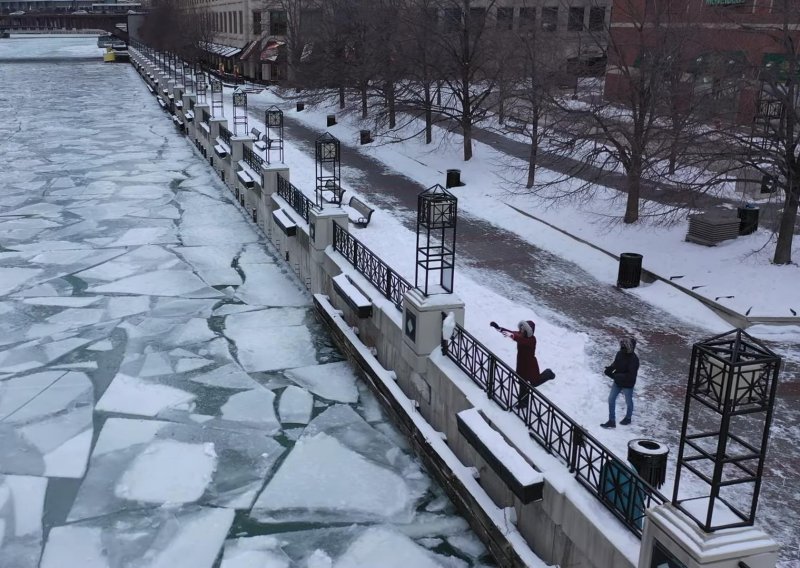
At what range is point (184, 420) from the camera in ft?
38.9

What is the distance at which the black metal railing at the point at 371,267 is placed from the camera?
1277 centimetres

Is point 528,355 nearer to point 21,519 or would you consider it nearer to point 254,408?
point 254,408

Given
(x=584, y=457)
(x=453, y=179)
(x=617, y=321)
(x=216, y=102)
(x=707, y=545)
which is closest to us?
(x=707, y=545)

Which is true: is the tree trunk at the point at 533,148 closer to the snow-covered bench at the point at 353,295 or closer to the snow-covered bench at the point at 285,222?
the snow-covered bench at the point at 285,222

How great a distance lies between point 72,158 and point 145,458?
992 inches

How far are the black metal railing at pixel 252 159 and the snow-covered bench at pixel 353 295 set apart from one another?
31.3ft

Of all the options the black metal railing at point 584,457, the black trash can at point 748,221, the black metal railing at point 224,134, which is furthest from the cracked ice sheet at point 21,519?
the black metal railing at point 224,134

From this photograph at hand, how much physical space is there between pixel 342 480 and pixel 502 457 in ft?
9.54

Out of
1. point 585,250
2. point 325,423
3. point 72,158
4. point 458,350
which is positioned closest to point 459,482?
point 458,350

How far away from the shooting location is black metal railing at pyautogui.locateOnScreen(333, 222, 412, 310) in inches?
503

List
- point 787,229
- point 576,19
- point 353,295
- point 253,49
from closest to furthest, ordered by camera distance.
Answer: point 353,295 < point 787,229 < point 576,19 < point 253,49

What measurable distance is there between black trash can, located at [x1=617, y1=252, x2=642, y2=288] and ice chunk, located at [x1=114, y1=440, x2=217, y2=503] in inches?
352

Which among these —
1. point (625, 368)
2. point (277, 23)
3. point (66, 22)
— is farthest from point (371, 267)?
point (66, 22)

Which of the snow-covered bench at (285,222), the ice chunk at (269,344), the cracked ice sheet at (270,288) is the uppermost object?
the snow-covered bench at (285,222)
